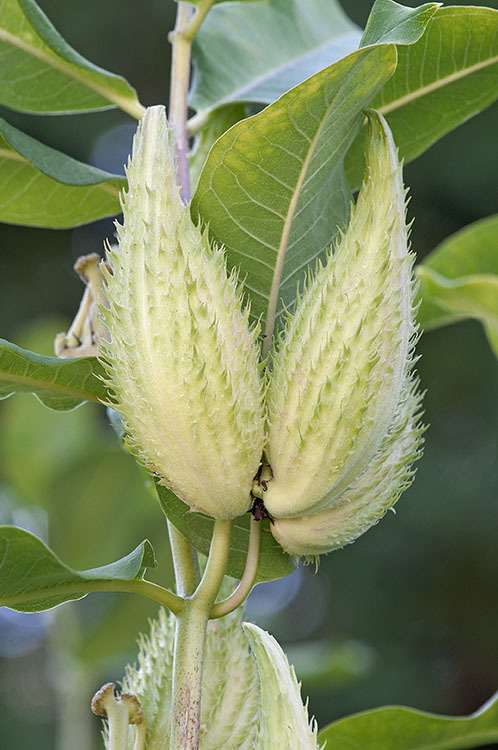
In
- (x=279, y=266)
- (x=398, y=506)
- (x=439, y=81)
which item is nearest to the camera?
(x=279, y=266)

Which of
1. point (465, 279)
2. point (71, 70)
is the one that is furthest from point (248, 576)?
point (71, 70)

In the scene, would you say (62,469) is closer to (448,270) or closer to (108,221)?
(448,270)

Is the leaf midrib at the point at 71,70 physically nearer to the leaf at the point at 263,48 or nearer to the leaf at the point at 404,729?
the leaf at the point at 263,48

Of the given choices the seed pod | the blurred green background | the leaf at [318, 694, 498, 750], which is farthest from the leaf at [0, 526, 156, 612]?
the blurred green background

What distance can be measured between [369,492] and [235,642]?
210mm

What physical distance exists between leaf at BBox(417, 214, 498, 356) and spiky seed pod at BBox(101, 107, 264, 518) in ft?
0.50

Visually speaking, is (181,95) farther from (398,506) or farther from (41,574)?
(398,506)

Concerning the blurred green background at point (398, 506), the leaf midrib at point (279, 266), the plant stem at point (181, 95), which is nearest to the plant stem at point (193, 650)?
the leaf midrib at point (279, 266)

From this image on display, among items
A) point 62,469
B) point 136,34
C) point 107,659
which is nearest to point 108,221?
point 136,34

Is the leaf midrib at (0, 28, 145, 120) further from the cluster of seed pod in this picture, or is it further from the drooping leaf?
the cluster of seed pod

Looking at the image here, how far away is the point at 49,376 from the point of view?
768 mm

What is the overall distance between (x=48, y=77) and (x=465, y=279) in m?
0.58

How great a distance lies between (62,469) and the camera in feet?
6.72

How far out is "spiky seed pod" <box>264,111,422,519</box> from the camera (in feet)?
2.06
